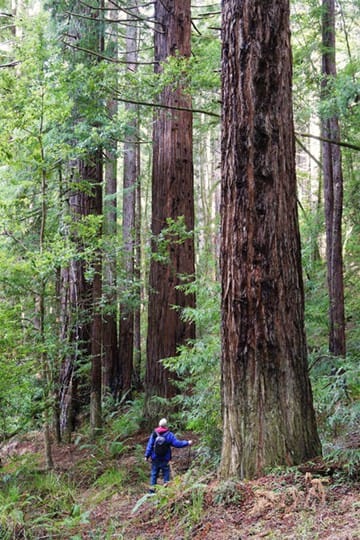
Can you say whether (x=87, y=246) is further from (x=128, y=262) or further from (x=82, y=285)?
(x=128, y=262)

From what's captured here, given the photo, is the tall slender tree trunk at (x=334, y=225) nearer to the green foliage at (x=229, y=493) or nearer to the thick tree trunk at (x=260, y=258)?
the thick tree trunk at (x=260, y=258)

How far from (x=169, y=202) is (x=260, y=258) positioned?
17.6ft

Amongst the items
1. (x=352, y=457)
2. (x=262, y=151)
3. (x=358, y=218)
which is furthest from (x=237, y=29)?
(x=358, y=218)

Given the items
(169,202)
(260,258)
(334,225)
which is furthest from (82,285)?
(260,258)

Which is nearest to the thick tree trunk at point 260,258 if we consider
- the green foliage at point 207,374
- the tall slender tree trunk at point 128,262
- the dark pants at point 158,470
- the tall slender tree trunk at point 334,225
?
the green foliage at point 207,374

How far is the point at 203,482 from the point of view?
4.17 m

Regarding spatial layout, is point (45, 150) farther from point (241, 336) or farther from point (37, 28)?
point (241, 336)

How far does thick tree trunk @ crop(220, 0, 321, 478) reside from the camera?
13.0 feet

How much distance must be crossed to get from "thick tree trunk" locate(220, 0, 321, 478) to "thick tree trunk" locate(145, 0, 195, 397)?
16.0ft

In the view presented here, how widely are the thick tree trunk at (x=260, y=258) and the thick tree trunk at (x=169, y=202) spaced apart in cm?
487

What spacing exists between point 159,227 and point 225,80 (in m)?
4.98

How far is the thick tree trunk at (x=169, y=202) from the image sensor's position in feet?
30.0

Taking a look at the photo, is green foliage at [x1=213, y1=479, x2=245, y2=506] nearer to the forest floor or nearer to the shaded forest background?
the forest floor

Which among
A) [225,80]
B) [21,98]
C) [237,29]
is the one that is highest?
[21,98]
